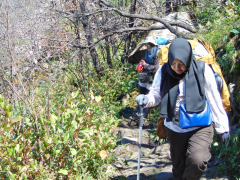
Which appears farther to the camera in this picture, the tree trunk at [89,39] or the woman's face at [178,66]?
the tree trunk at [89,39]

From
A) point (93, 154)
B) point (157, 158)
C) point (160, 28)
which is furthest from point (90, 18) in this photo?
point (93, 154)

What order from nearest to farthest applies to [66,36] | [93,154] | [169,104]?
[169,104], [93,154], [66,36]

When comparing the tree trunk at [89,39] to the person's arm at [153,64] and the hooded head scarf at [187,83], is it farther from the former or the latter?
the hooded head scarf at [187,83]

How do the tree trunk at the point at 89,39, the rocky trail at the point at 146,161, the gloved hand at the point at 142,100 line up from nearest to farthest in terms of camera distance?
1. the gloved hand at the point at 142,100
2. the rocky trail at the point at 146,161
3. the tree trunk at the point at 89,39

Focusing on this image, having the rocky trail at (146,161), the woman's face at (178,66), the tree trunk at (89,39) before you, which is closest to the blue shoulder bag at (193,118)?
the woman's face at (178,66)

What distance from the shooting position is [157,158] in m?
4.85

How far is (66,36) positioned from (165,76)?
17.9ft

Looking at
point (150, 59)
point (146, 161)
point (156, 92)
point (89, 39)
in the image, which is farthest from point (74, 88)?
point (156, 92)

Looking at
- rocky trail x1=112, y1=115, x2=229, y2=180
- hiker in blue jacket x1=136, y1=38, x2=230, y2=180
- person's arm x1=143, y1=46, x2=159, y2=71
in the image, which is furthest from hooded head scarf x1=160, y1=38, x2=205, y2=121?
person's arm x1=143, y1=46, x2=159, y2=71

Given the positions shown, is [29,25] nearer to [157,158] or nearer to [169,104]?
[157,158]

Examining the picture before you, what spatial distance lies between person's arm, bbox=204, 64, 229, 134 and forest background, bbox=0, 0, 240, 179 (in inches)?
43.1

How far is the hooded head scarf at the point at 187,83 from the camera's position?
2594 millimetres

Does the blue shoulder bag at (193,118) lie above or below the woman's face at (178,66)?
below

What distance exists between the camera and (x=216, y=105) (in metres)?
2.63
